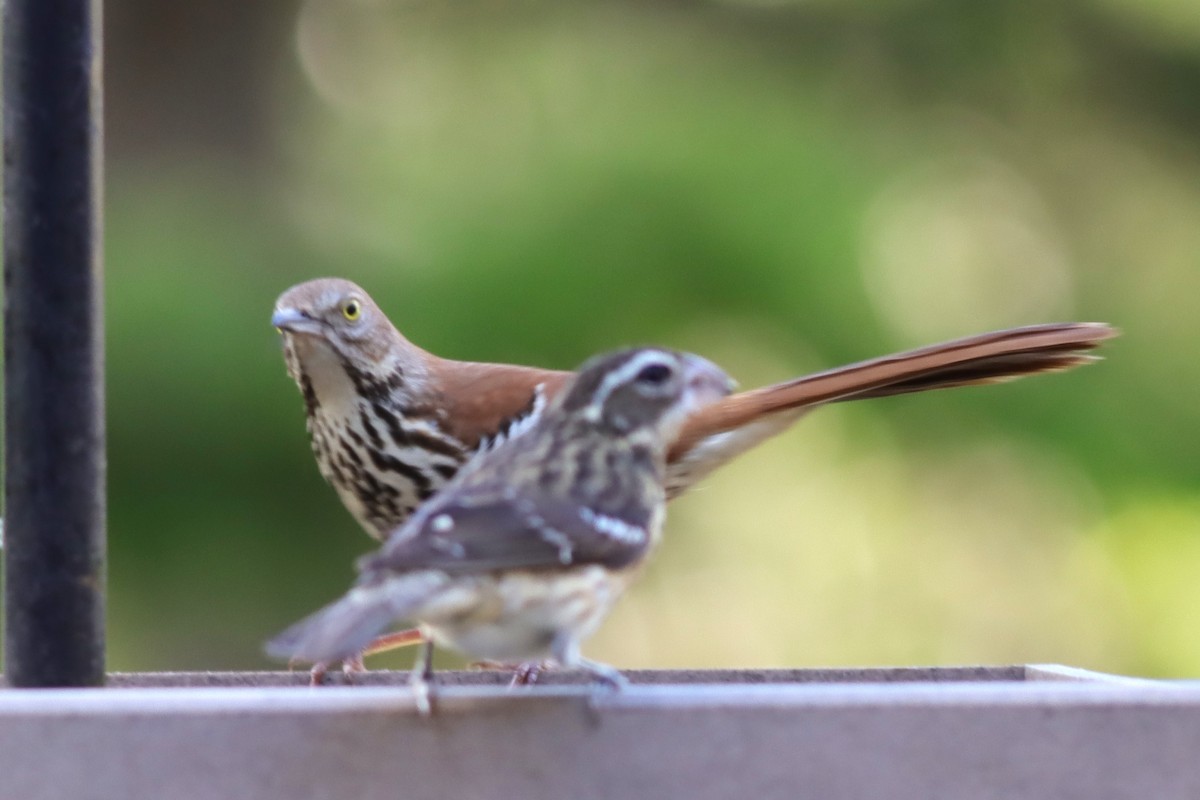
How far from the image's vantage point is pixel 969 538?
21.4ft

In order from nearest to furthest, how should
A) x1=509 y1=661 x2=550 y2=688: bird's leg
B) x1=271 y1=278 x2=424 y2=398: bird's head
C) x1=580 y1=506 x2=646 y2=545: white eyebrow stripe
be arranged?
x1=580 y1=506 x2=646 y2=545: white eyebrow stripe → x1=509 y1=661 x2=550 y2=688: bird's leg → x1=271 y1=278 x2=424 y2=398: bird's head

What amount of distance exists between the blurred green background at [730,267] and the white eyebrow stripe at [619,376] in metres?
2.50

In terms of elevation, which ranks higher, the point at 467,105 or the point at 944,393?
the point at 467,105

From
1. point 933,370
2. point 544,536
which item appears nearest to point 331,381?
point 933,370

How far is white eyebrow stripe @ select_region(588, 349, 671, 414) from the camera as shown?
2.93m

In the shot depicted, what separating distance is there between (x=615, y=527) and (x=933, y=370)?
1090 millimetres

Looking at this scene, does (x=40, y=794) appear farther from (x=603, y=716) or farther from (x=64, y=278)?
(x=64, y=278)

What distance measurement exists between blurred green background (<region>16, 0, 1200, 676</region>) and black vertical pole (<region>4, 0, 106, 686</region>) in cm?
261

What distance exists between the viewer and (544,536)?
249 centimetres

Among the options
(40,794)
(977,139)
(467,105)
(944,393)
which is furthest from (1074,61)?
(40,794)

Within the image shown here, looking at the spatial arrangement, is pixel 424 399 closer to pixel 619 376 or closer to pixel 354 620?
pixel 619 376

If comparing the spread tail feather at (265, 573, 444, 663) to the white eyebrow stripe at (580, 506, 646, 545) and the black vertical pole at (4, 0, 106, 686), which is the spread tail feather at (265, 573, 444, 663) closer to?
the white eyebrow stripe at (580, 506, 646, 545)

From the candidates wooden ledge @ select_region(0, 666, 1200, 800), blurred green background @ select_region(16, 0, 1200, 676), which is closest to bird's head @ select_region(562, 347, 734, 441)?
wooden ledge @ select_region(0, 666, 1200, 800)

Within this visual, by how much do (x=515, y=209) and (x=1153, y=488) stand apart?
219 centimetres
